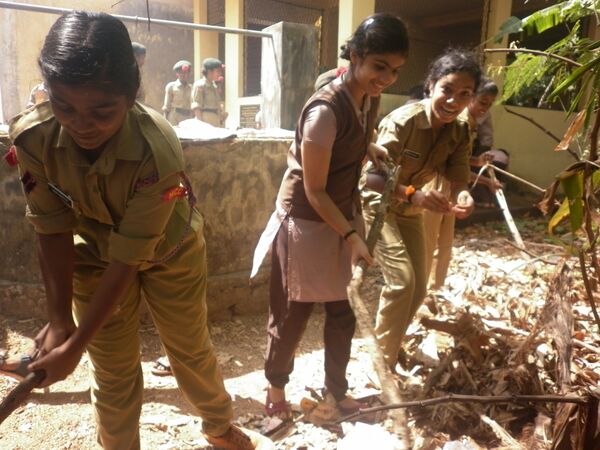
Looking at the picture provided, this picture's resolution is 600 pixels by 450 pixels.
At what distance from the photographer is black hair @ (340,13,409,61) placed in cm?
194

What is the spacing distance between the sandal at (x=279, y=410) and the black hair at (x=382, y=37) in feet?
6.00

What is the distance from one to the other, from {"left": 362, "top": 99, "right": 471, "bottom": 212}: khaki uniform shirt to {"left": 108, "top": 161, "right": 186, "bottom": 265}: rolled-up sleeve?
4.99ft

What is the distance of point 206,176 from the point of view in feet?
11.1

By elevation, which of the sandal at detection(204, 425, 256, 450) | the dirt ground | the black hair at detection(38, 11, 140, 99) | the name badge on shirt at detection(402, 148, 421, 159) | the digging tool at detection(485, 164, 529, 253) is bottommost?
the dirt ground

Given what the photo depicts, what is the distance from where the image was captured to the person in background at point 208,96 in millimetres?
8492

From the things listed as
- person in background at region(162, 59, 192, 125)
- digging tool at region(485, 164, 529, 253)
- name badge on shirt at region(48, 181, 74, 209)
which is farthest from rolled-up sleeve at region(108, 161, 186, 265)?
person in background at region(162, 59, 192, 125)

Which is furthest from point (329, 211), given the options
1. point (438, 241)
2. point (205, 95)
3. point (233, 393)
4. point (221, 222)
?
point (205, 95)

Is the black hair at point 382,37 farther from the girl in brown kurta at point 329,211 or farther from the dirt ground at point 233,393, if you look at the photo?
the dirt ground at point 233,393

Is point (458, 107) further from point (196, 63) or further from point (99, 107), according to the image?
point (196, 63)

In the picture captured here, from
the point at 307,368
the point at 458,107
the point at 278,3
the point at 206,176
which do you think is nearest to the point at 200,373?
the point at 307,368

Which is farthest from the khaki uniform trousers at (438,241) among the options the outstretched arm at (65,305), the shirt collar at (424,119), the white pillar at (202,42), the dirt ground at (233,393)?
the white pillar at (202,42)

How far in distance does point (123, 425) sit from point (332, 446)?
1.04 metres

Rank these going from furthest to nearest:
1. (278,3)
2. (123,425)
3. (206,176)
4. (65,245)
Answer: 1. (278,3)
2. (206,176)
3. (123,425)
4. (65,245)

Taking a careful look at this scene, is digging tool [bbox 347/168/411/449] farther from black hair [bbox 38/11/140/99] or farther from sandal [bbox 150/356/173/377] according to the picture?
sandal [bbox 150/356/173/377]
